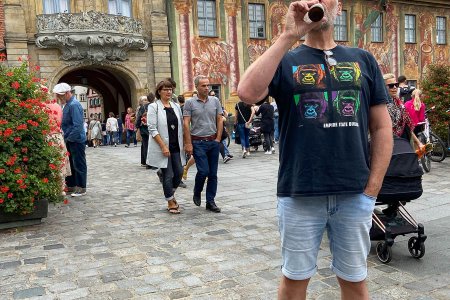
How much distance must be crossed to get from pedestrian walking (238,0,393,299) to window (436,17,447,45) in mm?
31332

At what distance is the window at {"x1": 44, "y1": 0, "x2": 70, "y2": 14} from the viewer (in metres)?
20.1

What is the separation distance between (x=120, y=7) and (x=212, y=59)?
4888mm

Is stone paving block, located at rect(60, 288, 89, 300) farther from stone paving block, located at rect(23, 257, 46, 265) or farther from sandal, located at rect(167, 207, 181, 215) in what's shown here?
sandal, located at rect(167, 207, 181, 215)

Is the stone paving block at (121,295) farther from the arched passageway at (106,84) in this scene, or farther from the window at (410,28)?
the window at (410,28)

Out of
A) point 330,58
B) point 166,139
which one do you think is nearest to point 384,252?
point 330,58

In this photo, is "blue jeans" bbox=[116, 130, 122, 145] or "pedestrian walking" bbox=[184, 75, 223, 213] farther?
"blue jeans" bbox=[116, 130, 122, 145]

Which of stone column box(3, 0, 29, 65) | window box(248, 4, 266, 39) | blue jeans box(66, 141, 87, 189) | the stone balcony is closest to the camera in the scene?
blue jeans box(66, 141, 87, 189)

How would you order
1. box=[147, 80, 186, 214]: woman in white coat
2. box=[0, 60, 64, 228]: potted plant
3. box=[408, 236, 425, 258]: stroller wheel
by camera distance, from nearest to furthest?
box=[408, 236, 425, 258]: stroller wheel
box=[0, 60, 64, 228]: potted plant
box=[147, 80, 186, 214]: woman in white coat

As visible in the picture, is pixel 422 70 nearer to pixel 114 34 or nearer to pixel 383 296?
pixel 114 34

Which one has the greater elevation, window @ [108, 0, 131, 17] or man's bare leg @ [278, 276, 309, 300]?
window @ [108, 0, 131, 17]

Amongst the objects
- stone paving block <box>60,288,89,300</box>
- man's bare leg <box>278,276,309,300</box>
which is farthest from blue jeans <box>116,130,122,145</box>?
man's bare leg <box>278,276,309,300</box>

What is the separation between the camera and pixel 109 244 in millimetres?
4758

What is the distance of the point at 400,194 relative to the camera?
3840 mm

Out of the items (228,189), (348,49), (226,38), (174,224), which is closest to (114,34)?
(226,38)
